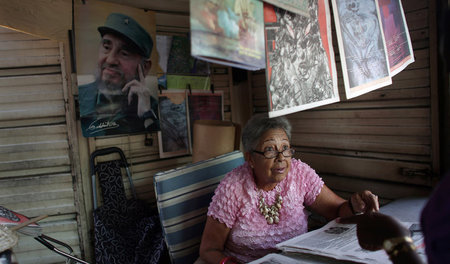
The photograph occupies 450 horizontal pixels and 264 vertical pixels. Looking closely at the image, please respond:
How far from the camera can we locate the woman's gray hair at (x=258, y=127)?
1941 millimetres

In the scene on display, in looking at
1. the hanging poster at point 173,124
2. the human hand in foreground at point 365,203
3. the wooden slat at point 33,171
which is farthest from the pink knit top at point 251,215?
the wooden slat at point 33,171

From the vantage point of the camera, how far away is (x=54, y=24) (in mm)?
2145

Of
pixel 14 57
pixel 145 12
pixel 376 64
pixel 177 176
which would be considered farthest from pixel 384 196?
pixel 14 57

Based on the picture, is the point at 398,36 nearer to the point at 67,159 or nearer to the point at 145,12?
the point at 145,12

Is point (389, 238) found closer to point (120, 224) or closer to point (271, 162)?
point (271, 162)

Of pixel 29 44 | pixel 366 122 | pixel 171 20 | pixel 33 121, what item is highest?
pixel 171 20

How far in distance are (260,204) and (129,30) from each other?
1915 mm

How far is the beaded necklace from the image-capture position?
187cm

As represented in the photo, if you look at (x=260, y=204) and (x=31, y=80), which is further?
(x=31, y=80)

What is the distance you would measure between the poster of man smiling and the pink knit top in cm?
135

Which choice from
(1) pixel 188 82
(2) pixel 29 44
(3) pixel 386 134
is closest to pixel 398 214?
(3) pixel 386 134

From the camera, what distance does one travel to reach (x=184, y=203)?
2264 millimetres

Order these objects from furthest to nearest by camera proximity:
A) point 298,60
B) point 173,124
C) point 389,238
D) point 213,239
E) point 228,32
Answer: point 173,124 → point 213,239 → point 298,60 → point 228,32 → point 389,238

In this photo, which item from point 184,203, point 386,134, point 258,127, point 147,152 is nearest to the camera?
point 258,127
